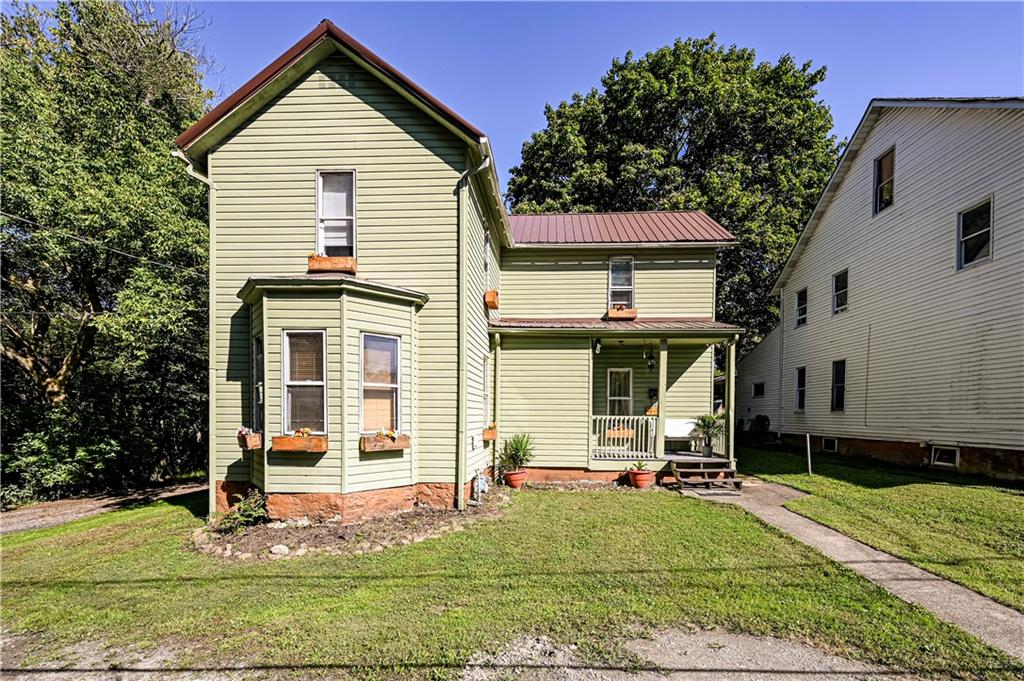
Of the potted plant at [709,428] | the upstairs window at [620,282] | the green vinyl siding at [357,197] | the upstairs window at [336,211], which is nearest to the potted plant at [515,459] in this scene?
the green vinyl siding at [357,197]

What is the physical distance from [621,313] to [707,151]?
740 inches

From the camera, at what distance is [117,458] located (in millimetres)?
11656

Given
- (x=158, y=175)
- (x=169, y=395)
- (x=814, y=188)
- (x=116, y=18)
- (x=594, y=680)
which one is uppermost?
(x=116, y=18)

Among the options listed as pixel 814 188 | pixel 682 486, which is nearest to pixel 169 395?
pixel 682 486

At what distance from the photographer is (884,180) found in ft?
44.1

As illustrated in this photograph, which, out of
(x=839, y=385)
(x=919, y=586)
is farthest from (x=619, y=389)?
(x=839, y=385)

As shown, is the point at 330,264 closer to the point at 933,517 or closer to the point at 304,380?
the point at 304,380

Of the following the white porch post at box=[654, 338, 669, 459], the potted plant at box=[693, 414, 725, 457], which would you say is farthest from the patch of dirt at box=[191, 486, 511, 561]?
the potted plant at box=[693, 414, 725, 457]

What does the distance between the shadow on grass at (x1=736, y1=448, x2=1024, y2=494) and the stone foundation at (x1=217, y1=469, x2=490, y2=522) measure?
8802mm

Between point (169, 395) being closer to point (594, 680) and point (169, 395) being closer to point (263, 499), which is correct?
point (263, 499)

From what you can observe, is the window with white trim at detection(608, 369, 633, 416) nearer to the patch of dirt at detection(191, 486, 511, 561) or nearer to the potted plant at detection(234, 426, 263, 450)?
the patch of dirt at detection(191, 486, 511, 561)

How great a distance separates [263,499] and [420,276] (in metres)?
4.40

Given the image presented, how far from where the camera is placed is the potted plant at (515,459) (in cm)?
998

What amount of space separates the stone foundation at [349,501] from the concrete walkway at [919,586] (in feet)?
18.5
